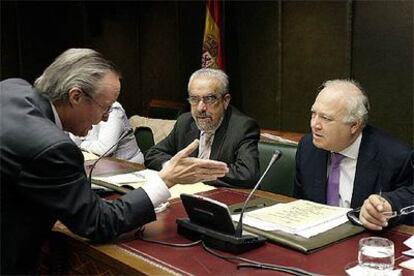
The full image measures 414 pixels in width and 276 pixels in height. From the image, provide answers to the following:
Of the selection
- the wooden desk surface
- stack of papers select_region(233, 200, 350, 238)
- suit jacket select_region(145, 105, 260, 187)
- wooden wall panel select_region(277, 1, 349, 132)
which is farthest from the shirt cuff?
wooden wall panel select_region(277, 1, 349, 132)

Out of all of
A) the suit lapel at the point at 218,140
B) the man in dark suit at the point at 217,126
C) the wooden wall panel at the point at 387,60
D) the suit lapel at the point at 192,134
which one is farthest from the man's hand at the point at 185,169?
the wooden wall panel at the point at 387,60

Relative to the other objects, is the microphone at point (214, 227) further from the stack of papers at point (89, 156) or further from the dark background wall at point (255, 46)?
the dark background wall at point (255, 46)

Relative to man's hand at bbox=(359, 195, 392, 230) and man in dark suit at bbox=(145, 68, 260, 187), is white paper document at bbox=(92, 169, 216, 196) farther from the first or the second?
man's hand at bbox=(359, 195, 392, 230)

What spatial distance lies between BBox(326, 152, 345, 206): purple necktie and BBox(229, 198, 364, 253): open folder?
0.45 metres

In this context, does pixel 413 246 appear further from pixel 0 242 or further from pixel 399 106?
pixel 399 106

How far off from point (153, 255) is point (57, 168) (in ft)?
1.20

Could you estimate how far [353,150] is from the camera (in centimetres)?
210

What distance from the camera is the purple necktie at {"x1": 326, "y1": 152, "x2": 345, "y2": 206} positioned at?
82.4 inches

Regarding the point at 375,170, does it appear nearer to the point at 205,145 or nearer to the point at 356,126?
the point at 356,126

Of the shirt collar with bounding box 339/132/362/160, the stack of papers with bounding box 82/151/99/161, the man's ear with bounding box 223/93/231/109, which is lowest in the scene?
the stack of papers with bounding box 82/151/99/161

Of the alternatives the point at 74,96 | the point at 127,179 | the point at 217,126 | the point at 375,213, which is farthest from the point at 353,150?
the point at 74,96

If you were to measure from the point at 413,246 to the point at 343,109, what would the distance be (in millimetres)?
746

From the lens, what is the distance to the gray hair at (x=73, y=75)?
1.54 meters

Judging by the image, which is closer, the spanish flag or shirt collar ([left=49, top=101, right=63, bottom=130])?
shirt collar ([left=49, top=101, right=63, bottom=130])
